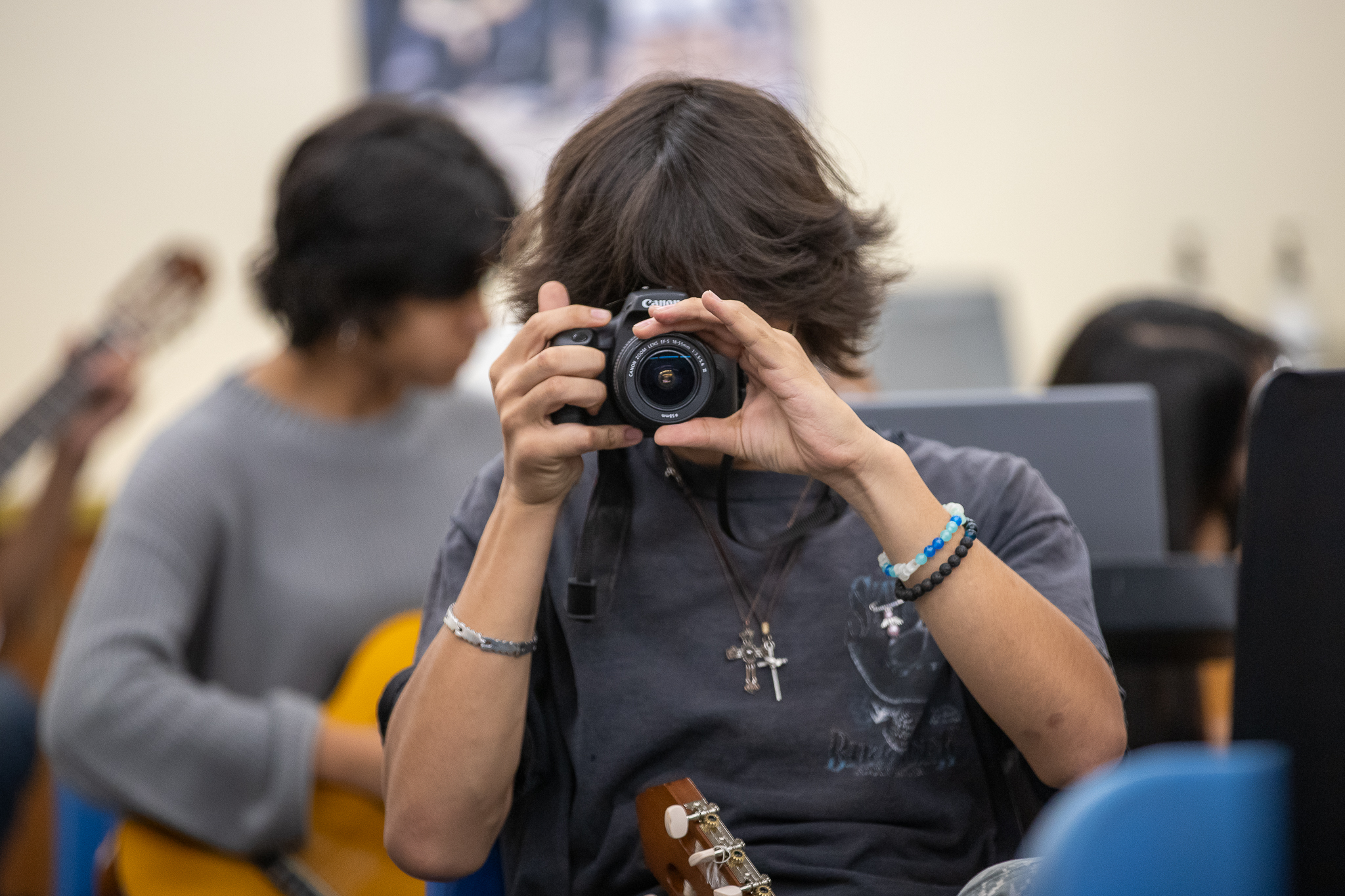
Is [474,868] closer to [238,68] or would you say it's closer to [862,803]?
A: [862,803]

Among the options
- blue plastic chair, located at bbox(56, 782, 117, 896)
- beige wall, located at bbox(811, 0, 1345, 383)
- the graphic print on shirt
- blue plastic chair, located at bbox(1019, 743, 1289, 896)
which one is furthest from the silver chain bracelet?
beige wall, located at bbox(811, 0, 1345, 383)

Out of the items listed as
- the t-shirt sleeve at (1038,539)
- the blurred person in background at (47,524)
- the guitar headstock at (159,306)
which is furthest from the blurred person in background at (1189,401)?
the blurred person in background at (47,524)

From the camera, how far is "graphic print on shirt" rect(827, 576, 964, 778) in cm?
85

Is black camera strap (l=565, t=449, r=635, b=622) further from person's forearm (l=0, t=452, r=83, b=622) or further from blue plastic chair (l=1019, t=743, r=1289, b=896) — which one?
person's forearm (l=0, t=452, r=83, b=622)

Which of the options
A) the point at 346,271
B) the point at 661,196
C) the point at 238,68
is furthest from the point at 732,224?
the point at 238,68

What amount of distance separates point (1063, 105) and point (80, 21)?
257 cm

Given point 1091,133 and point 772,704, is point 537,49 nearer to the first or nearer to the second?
point 1091,133

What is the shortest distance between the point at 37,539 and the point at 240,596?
819mm

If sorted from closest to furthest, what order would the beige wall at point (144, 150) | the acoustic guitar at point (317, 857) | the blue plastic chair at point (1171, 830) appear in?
the blue plastic chair at point (1171, 830), the acoustic guitar at point (317, 857), the beige wall at point (144, 150)

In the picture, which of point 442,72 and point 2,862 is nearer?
point 2,862

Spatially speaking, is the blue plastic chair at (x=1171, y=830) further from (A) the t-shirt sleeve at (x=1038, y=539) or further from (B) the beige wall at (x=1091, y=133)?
(B) the beige wall at (x=1091, y=133)

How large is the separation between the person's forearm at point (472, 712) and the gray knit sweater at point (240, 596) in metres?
0.52

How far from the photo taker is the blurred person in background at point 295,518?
1.29 m

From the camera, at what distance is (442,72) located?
294 centimetres
